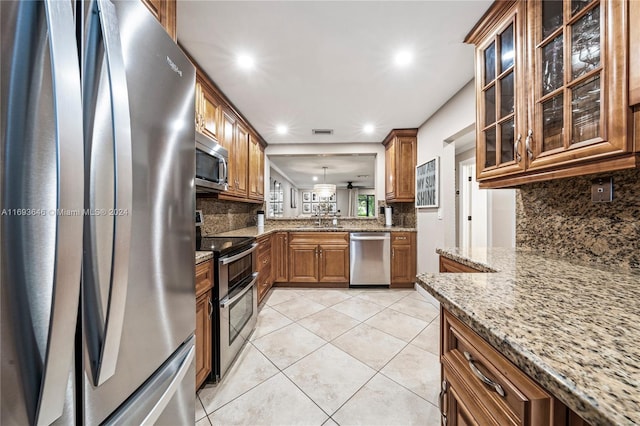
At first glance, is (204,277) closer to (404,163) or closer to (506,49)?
(506,49)

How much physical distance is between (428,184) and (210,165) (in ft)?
8.41

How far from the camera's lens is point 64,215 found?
424 millimetres

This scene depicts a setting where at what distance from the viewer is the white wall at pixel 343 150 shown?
3947 millimetres

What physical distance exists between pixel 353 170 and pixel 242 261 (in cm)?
511

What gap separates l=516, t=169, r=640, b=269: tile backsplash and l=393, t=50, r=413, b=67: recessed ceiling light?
4.13 feet

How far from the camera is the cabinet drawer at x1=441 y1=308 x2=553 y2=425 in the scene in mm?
466

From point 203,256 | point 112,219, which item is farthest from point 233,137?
point 112,219

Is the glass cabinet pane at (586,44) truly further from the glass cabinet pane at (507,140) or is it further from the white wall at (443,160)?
the white wall at (443,160)

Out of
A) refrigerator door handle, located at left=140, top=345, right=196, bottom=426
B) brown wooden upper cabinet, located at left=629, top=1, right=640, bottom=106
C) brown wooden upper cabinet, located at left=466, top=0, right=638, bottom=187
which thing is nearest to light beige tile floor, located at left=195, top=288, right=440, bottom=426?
refrigerator door handle, located at left=140, top=345, right=196, bottom=426

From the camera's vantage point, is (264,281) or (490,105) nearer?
(490,105)

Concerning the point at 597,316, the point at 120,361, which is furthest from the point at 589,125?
the point at 120,361

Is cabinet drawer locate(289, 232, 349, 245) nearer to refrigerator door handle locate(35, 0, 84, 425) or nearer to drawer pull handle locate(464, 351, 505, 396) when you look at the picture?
drawer pull handle locate(464, 351, 505, 396)

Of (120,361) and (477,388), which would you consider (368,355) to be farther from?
(120,361)

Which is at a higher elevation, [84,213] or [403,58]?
[403,58]
